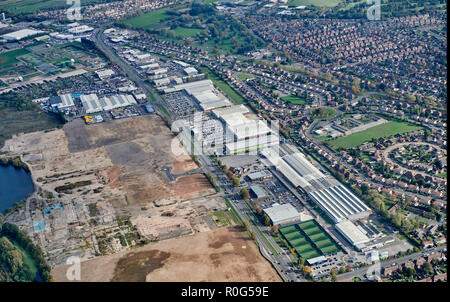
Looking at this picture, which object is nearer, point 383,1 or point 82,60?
point 82,60

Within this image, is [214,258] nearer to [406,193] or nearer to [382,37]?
[406,193]

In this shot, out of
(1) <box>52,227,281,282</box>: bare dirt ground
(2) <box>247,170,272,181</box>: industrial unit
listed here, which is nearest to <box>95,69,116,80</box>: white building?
(2) <box>247,170,272,181</box>: industrial unit

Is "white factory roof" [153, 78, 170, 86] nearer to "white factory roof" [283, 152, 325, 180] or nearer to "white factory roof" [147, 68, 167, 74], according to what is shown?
"white factory roof" [147, 68, 167, 74]

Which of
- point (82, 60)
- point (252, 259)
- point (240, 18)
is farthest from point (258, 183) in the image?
point (240, 18)

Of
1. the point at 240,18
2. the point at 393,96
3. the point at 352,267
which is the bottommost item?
the point at 352,267

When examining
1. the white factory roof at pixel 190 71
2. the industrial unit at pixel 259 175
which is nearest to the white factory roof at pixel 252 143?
the industrial unit at pixel 259 175

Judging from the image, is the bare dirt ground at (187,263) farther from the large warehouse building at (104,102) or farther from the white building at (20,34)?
the white building at (20,34)

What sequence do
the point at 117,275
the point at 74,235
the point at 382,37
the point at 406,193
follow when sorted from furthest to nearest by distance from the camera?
1. the point at 382,37
2. the point at 406,193
3. the point at 74,235
4. the point at 117,275

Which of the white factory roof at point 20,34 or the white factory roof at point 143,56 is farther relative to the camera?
the white factory roof at point 20,34
